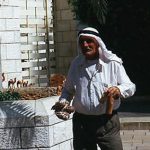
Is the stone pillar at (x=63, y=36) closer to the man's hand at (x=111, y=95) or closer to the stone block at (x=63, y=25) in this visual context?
the stone block at (x=63, y=25)

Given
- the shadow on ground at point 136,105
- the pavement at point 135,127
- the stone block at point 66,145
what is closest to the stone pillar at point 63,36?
the shadow on ground at point 136,105

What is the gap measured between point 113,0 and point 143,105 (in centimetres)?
247

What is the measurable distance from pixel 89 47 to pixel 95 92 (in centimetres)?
37

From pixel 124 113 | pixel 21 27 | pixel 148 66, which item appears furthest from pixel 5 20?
pixel 148 66

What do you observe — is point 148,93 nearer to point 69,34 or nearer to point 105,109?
point 69,34

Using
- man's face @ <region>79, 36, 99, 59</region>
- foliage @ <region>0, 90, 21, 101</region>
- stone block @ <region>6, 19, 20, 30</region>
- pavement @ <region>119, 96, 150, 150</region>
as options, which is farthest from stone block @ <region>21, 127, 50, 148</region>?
stone block @ <region>6, 19, 20, 30</region>

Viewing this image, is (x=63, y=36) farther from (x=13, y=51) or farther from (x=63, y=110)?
(x=63, y=110)

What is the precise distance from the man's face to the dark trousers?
0.50 metres

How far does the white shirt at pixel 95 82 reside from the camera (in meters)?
5.02

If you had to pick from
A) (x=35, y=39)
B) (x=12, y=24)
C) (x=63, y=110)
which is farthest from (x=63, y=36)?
(x=63, y=110)

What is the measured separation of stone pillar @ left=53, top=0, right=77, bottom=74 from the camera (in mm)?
13094

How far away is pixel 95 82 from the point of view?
16.6 feet

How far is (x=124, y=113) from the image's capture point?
11352 millimetres

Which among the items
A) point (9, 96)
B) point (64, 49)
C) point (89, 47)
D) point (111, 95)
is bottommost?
point (9, 96)
